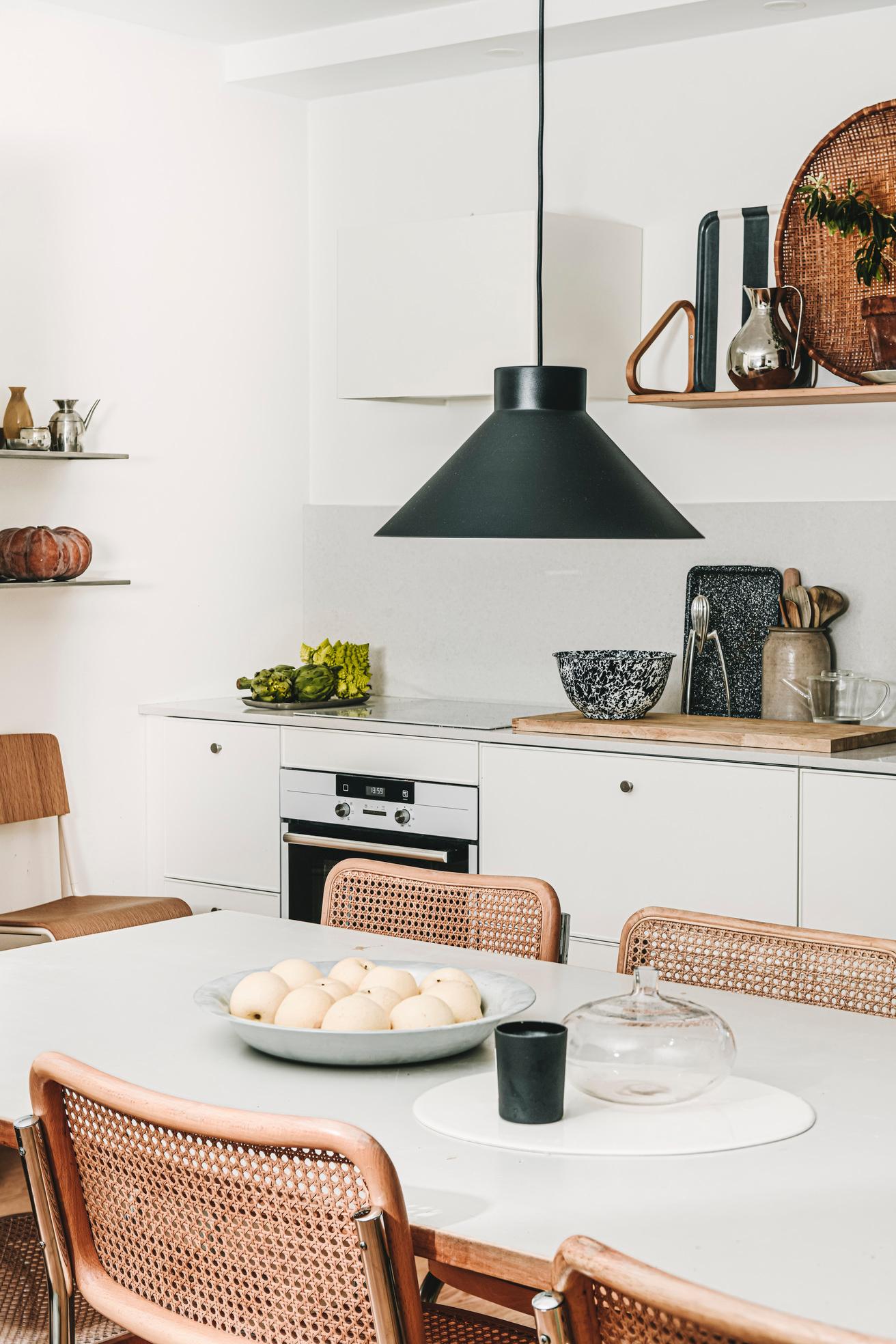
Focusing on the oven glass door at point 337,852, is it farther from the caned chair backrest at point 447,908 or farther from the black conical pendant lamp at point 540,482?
the black conical pendant lamp at point 540,482

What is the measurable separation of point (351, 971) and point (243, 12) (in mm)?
3039

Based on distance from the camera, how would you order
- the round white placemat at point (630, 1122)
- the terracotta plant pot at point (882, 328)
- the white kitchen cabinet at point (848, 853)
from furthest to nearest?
the terracotta plant pot at point (882, 328) < the white kitchen cabinet at point (848, 853) < the round white placemat at point (630, 1122)

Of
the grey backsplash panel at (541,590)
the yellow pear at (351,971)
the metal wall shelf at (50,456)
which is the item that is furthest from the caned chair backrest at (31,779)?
the yellow pear at (351,971)

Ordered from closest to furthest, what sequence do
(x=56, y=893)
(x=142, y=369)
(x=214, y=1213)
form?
(x=214, y=1213)
(x=56, y=893)
(x=142, y=369)

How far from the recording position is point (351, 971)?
199cm

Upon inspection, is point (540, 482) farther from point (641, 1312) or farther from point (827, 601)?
point (827, 601)

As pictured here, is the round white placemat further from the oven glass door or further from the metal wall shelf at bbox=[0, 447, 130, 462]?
the metal wall shelf at bbox=[0, 447, 130, 462]

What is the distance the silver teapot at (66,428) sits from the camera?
3990 millimetres

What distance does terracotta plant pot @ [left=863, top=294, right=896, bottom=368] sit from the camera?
352 centimetres

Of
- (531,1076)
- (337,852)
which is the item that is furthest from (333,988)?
(337,852)

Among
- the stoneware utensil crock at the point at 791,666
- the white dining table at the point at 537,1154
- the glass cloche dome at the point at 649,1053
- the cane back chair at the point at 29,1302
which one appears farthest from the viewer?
the stoneware utensil crock at the point at 791,666

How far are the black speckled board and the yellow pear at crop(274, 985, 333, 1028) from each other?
231 cm

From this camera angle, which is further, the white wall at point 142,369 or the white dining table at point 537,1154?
the white wall at point 142,369

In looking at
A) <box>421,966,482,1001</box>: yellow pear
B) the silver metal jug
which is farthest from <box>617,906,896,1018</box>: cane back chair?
the silver metal jug
